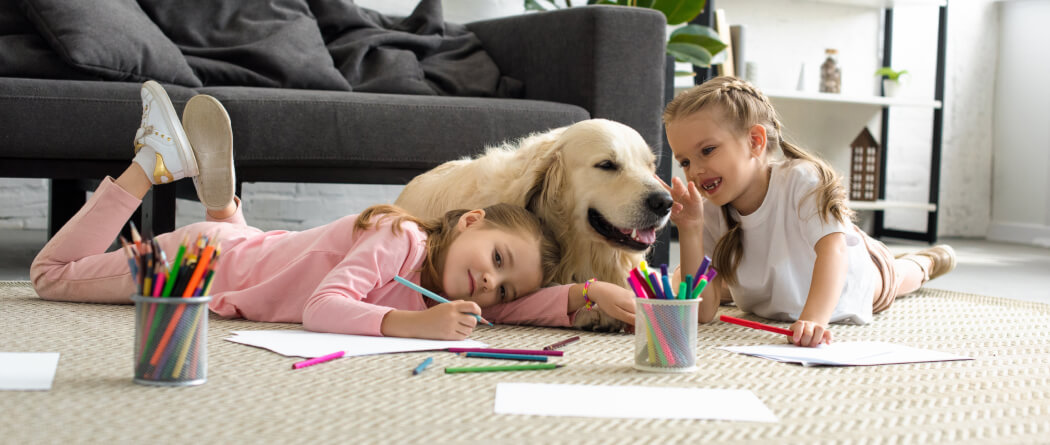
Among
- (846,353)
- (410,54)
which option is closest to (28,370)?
(846,353)

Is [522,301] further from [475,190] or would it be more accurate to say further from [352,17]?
[352,17]

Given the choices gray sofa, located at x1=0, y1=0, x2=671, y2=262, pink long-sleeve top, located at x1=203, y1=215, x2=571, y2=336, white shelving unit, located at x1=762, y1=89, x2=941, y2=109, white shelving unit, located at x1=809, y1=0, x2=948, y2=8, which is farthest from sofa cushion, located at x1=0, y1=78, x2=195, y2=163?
white shelving unit, located at x1=809, y1=0, x2=948, y2=8

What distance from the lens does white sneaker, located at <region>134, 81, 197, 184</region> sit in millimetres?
1741

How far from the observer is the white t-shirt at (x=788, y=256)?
1.76 metres

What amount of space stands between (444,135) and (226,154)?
2.70 ft

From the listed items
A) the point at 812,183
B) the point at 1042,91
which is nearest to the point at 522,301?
the point at 812,183

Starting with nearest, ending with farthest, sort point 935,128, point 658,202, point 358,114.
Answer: point 658,202
point 358,114
point 935,128

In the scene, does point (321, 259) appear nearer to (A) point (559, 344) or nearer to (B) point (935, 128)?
(A) point (559, 344)

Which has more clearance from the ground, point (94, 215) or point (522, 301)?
point (94, 215)

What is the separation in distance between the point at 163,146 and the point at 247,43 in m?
1.22

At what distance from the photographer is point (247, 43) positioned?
9.43 ft

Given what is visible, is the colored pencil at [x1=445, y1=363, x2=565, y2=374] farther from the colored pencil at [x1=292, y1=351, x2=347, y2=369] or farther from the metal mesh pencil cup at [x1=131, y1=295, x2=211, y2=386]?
the metal mesh pencil cup at [x1=131, y1=295, x2=211, y2=386]

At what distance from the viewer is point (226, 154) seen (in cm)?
180

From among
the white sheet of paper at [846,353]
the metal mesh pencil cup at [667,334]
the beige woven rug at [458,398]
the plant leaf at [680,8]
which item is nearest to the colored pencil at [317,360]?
the beige woven rug at [458,398]
